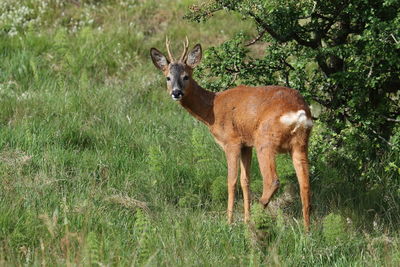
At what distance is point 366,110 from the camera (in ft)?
23.4

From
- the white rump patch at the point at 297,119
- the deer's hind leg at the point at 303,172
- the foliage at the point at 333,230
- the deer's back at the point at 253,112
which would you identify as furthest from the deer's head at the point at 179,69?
the foliage at the point at 333,230

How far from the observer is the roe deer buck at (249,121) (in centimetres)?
625

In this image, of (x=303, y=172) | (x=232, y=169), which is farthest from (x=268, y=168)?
(x=232, y=169)

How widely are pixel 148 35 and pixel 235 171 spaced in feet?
19.0

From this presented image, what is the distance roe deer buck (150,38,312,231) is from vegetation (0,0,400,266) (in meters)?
0.23

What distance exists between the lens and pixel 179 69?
713cm

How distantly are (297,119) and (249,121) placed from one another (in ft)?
1.99

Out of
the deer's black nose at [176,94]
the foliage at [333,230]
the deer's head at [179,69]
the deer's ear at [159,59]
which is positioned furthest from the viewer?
the deer's ear at [159,59]

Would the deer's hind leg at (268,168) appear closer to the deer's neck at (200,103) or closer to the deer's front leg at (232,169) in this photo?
the deer's front leg at (232,169)

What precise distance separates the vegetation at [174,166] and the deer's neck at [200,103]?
0.71ft

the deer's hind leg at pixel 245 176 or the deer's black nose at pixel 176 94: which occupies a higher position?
the deer's black nose at pixel 176 94

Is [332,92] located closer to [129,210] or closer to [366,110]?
[366,110]

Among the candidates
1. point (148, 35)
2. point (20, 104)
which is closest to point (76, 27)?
point (148, 35)

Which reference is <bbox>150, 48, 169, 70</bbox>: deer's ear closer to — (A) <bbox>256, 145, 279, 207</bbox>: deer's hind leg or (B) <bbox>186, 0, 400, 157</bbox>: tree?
(B) <bbox>186, 0, 400, 157</bbox>: tree
